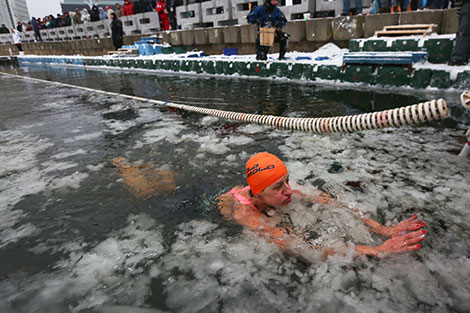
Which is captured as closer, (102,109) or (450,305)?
(450,305)

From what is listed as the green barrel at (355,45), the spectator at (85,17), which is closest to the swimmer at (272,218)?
the green barrel at (355,45)

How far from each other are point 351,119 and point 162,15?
16.5 metres

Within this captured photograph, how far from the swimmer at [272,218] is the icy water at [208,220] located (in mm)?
87

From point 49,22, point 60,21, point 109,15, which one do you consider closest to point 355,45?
point 109,15

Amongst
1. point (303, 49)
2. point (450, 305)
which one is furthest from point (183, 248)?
point (303, 49)

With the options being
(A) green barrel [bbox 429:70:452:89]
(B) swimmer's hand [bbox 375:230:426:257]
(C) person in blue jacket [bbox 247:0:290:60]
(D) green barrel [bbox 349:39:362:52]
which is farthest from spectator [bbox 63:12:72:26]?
(B) swimmer's hand [bbox 375:230:426:257]

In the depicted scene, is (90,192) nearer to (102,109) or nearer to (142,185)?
(142,185)

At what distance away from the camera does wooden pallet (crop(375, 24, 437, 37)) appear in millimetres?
7090

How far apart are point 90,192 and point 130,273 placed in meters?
1.50

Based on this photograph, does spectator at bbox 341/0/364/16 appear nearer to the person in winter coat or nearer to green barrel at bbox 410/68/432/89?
green barrel at bbox 410/68/432/89

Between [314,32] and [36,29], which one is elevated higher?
[36,29]

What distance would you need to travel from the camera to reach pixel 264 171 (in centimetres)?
225

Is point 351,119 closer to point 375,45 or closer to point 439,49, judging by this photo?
point 439,49

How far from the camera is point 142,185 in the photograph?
3248mm
